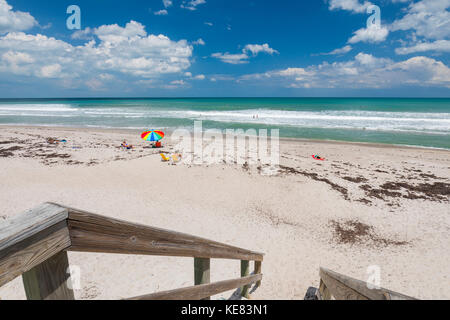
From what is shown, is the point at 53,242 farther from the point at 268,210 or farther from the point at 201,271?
the point at 268,210

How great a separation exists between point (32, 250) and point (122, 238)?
0.43 meters

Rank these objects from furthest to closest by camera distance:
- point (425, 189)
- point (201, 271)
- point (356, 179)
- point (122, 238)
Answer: point (356, 179) → point (425, 189) → point (201, 271) → point (122, 238)

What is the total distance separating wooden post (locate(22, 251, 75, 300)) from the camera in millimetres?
947

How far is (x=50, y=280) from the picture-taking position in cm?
98

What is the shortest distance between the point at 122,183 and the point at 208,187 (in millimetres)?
3644

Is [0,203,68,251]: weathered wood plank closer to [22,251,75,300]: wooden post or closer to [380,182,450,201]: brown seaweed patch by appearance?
[22,251,75,300]: wooden post

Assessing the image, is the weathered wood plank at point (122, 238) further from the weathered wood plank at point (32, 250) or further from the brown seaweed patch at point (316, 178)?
the brown seaweed patch at point (316, 178)

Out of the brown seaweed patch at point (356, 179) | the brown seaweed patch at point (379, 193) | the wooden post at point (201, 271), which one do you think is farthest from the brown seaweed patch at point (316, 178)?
the wooden post at point (201, 271)

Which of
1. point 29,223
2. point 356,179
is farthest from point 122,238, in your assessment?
point 356,179

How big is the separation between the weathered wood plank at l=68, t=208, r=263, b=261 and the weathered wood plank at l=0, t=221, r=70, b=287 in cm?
5

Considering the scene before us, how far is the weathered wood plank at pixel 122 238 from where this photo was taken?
1083 millimetres

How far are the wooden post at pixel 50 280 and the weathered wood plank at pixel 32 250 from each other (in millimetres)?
37
